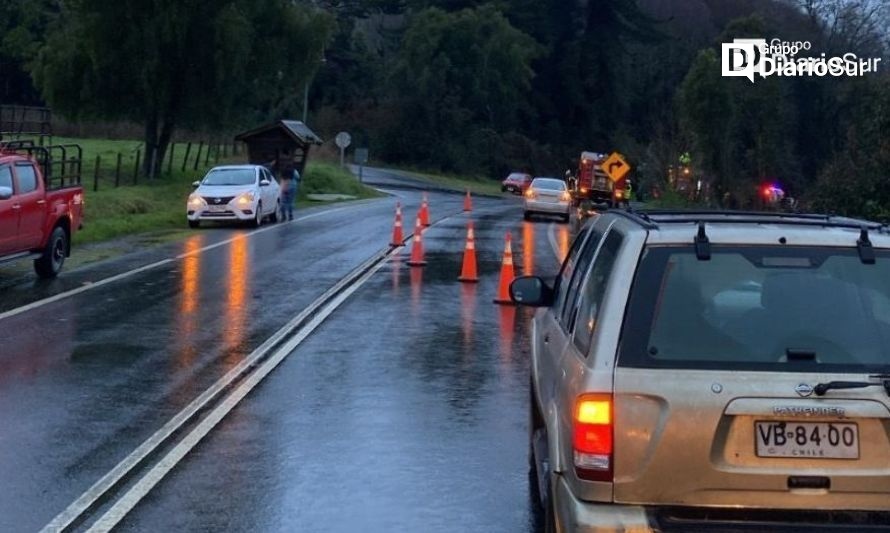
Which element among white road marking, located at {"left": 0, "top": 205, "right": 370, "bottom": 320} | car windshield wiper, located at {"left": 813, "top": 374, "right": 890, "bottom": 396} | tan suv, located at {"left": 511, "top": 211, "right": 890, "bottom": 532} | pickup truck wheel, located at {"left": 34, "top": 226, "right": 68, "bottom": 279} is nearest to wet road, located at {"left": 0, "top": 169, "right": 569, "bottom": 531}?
white road marking, located at {"left": 0, "top": 205, "right": 370, "bottom": 320}

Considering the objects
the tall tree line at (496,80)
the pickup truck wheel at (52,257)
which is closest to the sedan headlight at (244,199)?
the pickup truck wheel at (52,257)

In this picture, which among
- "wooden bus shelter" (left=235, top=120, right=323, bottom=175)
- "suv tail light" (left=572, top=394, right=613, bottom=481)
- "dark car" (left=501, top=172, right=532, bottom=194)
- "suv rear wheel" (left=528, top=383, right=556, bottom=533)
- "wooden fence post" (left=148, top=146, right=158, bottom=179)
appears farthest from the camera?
"dark car" (left=501, top=172, right=532, bottom=194)

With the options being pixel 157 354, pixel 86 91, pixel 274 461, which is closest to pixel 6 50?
pixel 86 91

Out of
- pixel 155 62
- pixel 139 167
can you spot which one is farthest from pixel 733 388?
pixel 139 167

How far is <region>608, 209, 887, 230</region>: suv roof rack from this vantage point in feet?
18.1

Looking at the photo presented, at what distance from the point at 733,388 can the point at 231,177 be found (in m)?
27.7

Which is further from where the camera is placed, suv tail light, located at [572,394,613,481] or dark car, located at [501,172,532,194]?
dark car, located at [501,172,532,194]

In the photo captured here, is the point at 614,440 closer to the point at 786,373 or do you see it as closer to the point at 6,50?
the point at 786,373

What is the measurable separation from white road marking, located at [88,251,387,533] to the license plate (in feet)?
12.3

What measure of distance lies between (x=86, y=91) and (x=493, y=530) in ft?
126

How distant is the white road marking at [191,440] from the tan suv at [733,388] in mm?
3011

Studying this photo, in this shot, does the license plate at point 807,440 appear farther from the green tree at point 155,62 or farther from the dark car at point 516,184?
the dark car at point 516,184

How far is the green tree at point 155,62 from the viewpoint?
139 ft

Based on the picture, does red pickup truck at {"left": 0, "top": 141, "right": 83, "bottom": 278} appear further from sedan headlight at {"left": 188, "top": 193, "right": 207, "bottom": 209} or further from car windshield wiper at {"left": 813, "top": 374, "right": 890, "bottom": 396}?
car windshield wiper at {"left": 813, "top": 374, "right": 890, "bottom": 396}
